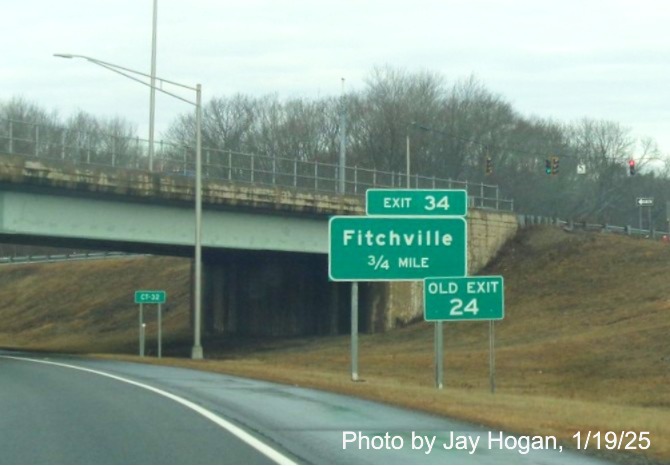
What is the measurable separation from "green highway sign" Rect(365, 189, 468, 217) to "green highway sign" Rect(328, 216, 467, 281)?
247 millimetres

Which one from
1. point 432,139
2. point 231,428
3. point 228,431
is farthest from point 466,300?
point 432,139

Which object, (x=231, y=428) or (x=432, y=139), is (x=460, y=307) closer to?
(x=231, y=428)

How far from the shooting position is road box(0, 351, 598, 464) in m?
13.0

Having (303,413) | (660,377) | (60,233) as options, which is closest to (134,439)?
(303,413)

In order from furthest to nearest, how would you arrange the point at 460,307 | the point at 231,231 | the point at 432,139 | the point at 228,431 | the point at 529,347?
the point at 432,139 < the point at 231,231 < the point at 529,347 < the point at 460,307 < the point at 228,431

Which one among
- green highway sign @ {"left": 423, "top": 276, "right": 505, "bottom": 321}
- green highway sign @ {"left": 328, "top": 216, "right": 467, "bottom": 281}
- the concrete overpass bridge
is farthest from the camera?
the concrete overpass bridge

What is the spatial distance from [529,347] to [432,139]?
1815 inches

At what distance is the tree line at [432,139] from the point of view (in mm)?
89000

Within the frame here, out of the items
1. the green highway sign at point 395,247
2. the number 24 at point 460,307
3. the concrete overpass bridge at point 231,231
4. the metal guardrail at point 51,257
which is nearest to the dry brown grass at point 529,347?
the number 24 at point 460,307

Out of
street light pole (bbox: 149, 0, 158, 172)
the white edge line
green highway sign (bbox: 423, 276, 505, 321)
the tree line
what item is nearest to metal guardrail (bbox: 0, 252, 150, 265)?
the tree line

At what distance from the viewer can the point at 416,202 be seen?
28.5m

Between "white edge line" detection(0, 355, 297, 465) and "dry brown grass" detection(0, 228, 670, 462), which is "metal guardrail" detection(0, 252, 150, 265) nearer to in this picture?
"dry brown grass" detection(0, 228, 670, 462)

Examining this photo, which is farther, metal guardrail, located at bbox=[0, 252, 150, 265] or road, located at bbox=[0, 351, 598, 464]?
metal guardrail, located at bbox=[0, 252, 150, 265]

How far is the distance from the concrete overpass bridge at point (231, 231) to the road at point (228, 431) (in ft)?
68.4
